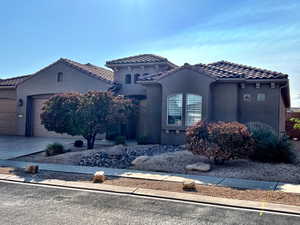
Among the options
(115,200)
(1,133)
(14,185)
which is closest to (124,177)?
(115,200)

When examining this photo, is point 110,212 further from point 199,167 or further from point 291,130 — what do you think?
point 291,130

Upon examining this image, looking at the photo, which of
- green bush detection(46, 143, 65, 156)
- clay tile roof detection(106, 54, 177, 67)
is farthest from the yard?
clay tile roof detection(106, 54, 177, 67)

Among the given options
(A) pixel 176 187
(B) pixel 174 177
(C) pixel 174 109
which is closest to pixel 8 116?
(C) pixel 174 109

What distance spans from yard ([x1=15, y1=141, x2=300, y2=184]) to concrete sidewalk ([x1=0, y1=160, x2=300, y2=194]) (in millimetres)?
479

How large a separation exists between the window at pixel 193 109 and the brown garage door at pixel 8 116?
1313 cm

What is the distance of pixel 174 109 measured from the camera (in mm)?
15227

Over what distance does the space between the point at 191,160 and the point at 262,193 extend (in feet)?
13.2

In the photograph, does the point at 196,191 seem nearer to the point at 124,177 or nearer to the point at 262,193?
the point at 262,193

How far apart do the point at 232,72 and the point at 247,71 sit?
1048 millimetres

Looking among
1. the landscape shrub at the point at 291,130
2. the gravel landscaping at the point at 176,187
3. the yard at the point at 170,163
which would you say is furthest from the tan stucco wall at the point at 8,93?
the landscape shrub at the point at 291,130

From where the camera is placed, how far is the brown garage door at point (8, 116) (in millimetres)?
21078

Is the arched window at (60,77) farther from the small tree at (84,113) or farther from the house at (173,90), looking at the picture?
the small tree at (84,113)

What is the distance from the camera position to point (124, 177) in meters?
8.77

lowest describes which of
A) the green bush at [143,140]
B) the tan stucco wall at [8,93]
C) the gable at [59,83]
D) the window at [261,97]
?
the green bush at [143,140]
